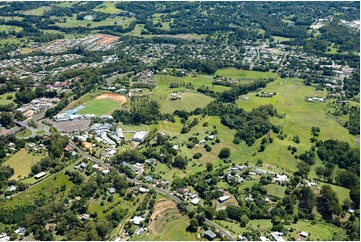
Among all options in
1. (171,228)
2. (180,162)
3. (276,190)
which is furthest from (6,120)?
(276,190)

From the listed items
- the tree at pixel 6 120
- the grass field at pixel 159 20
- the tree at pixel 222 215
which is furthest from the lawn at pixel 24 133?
the grass field at pixel 159 20

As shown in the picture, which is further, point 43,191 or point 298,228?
point 43,191

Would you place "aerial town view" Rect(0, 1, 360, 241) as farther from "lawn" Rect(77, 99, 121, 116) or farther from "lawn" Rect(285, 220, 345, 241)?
"lawn" Rect(77, 99, 121, 116)

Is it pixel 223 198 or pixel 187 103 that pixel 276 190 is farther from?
pixel 187 103

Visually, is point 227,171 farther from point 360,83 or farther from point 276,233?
point 360,83

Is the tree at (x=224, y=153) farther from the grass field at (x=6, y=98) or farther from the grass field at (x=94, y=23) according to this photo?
the grass field at (x=94, y=23)

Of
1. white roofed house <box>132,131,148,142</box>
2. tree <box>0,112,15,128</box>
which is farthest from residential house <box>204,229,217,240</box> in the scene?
tree <box>0,112,15,128</box>
